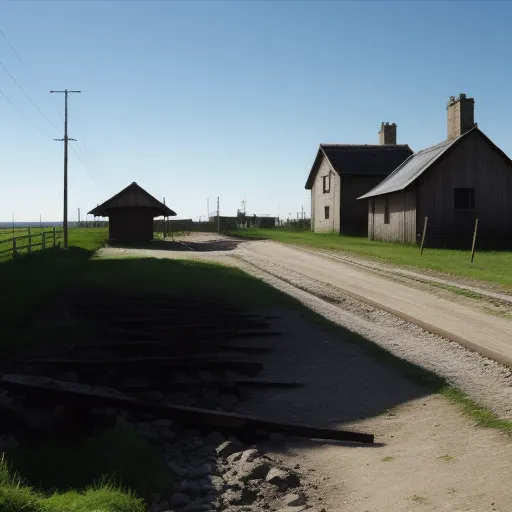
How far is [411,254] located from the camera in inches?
1045

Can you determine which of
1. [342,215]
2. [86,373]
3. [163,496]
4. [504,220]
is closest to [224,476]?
[163,496]

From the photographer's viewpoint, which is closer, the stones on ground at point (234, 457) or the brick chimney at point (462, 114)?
the stones on ground at point (234, 457)

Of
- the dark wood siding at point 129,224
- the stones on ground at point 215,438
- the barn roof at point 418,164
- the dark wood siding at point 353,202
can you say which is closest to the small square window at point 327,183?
the dark wood siding at point 353,202

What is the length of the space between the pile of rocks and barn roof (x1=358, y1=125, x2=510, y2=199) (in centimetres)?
2726

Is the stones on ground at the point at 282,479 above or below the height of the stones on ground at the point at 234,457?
above

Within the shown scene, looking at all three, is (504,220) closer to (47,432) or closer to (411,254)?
(411,254)

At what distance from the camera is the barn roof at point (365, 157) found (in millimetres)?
44844

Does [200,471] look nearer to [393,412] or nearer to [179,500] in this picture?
[179,500]

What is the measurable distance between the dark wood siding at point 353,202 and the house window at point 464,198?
1236cm

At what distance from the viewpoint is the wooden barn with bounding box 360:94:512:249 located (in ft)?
104

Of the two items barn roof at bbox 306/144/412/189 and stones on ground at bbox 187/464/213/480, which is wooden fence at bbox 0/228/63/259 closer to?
stones on ground at bbox 187/464/213/480

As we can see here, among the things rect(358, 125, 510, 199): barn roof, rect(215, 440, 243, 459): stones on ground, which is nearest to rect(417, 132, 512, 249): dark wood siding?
rect(358, 125, 510, 199): barn roof

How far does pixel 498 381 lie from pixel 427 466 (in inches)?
110

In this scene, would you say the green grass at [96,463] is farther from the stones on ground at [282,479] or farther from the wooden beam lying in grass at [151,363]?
the wooden beam lying in grass at [151,363]
